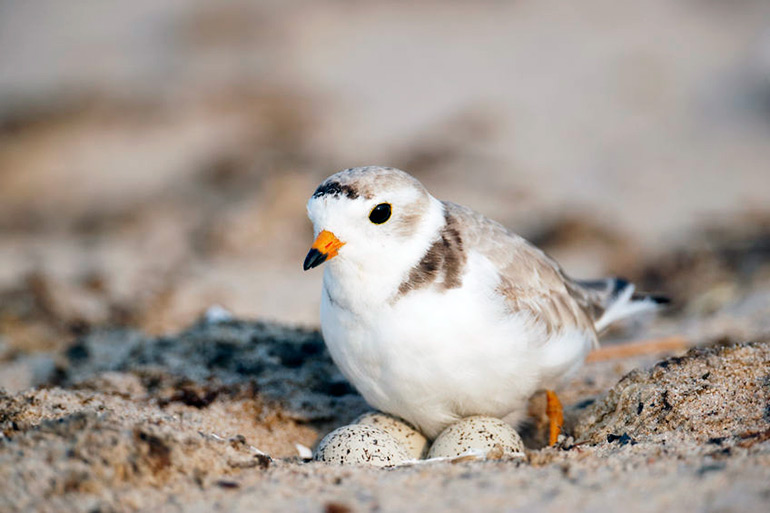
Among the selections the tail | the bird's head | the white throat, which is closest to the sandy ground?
the tail

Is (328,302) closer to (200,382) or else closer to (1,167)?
(200,382)

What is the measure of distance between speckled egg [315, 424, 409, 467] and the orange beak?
776 mm

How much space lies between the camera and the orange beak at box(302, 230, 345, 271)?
315 centimetres

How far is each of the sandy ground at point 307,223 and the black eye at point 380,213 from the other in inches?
41.1

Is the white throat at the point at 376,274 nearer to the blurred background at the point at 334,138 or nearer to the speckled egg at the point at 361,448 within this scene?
the speckled egg at the point at 361,448

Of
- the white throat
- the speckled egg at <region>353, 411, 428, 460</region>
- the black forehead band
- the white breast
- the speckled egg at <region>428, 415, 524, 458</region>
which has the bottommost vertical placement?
the speckled egg at <region>353, 411, 428, 460</region>

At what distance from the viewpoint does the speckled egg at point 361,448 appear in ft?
10.6

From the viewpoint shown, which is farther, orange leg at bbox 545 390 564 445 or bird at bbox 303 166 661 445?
orange leg at bbox 545 390 564 445

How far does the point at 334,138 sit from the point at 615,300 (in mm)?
5807

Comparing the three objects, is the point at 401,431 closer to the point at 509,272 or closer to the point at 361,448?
the point at 361,448

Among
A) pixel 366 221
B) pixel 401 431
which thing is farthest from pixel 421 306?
pixel 401 431

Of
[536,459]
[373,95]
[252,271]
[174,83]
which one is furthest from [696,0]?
[536,459]

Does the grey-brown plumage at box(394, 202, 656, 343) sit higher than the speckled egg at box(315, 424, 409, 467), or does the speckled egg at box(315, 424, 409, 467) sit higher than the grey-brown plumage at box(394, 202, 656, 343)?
the grey-brown plumage at box(394, 202, 656, 343)

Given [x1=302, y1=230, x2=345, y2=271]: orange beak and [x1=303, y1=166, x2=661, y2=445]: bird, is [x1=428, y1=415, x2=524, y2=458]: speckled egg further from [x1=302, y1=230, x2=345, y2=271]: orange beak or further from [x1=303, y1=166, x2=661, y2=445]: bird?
[x1=302, y1=230, x2=345, y2=271]: orange beak
